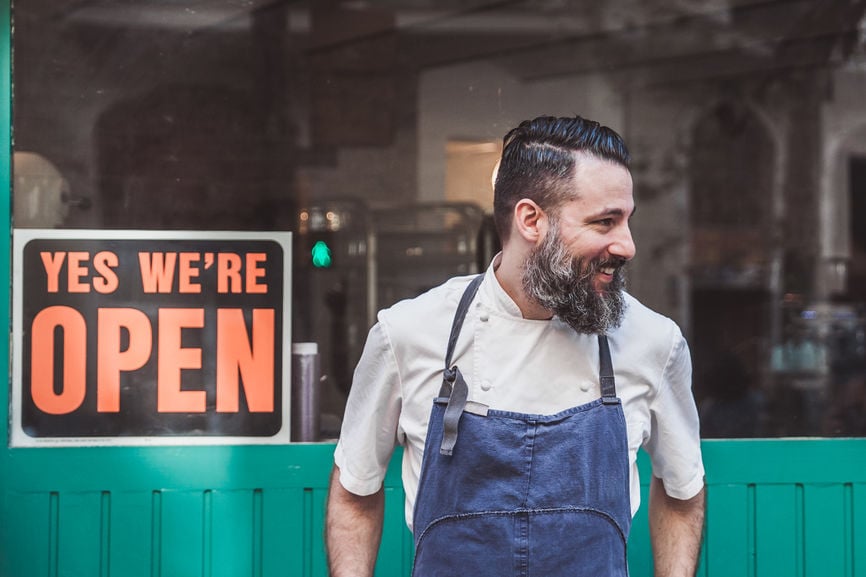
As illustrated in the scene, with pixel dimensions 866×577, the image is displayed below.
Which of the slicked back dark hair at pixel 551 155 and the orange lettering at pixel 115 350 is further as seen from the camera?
the orange lettering at pixel 115 350

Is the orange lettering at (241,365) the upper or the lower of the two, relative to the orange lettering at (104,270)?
lower

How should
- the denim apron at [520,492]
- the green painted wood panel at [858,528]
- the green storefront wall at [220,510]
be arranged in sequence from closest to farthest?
the denim apron at [520,492] → the green storefront wall at [220,510] → the green painted wood panel at [858,528]

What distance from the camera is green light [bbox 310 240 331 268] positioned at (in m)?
3.31

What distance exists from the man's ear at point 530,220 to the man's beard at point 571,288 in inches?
0.9

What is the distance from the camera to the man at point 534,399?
6.29 ft

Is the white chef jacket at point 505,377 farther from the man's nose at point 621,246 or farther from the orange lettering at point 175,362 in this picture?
the orange lettering at point 175,362

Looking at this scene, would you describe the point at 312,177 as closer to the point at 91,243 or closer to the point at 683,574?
the point at 91,243

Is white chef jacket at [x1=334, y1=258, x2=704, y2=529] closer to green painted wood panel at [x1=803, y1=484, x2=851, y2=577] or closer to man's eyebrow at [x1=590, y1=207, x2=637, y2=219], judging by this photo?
man's eyebrow at [x1=590, y1=207, x2=637, y2=219]

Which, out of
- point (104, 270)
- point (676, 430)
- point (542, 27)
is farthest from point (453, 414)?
point (542, 27)

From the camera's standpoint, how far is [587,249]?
196 centimetres

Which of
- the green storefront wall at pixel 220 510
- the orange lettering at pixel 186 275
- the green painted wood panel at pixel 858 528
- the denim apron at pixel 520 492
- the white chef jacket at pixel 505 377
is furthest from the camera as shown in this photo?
the green painted wood panel at pixel 858 528

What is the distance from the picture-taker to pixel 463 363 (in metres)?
2.04

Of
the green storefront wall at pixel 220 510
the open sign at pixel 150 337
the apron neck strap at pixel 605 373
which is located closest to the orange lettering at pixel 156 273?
the open sign at pixel 150 337

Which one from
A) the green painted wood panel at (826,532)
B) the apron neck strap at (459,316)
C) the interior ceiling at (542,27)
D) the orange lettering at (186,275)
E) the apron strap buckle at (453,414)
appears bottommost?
the green painted wood panel at (826,532)
